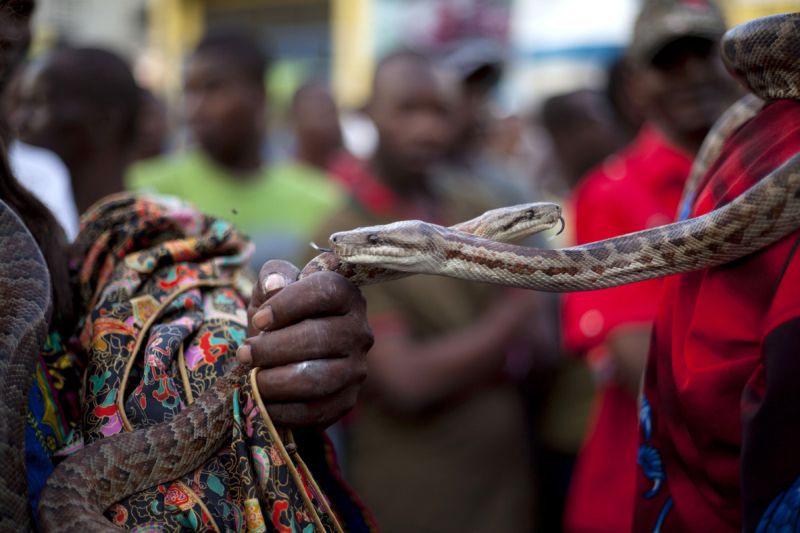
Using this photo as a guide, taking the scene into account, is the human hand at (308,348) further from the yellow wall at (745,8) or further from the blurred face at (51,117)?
the yellow wall at (745,8)

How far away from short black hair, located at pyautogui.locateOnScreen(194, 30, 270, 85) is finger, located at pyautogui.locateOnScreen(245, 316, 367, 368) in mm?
5041

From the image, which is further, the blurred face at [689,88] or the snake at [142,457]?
the blurred face at [689,88]

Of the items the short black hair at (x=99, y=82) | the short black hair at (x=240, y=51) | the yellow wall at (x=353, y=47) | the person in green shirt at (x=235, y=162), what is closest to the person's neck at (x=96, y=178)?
the short black hair at (x=99, y=82)

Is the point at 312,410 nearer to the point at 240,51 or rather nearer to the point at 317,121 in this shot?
the point at 240,51

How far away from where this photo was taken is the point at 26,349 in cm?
210

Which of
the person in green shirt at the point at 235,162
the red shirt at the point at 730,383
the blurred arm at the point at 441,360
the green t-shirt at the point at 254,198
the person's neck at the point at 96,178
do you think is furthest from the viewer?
the person in green shirt at the point at 235,162

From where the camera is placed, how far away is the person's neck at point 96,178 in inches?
198

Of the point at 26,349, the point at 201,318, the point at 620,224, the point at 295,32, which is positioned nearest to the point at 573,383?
the point at 620,224

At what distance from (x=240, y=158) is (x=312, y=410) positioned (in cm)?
486

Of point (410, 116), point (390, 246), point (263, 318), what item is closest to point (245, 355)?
point (263, 318)

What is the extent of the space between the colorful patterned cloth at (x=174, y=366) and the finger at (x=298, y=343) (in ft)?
0.33

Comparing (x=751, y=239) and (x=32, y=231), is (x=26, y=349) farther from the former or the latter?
(x=751, y=239)

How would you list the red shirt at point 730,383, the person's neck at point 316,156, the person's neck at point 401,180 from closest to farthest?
the red shirt at point 730,383 → the person's neck at point 401,180 → the person's neck at point 316,156

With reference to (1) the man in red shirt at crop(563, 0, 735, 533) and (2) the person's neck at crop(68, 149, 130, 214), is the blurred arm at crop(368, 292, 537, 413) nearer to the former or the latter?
(1) the man in red shirt at crop(563, 0, 735, 533)
